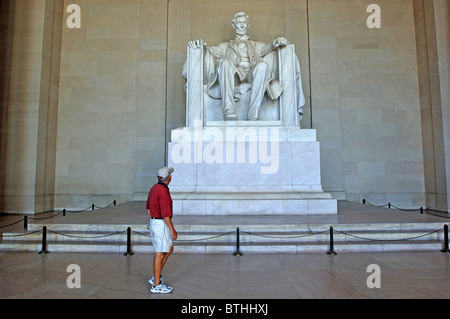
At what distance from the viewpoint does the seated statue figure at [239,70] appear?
7.18 meters

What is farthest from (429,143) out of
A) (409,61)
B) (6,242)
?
(6,242)

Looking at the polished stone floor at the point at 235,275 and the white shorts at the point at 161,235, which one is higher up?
the white shorts at the point at 161,235

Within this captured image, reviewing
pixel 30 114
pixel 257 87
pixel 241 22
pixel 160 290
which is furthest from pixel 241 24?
pixel 160 290

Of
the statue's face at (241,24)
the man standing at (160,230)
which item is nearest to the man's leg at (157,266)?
the man standing at (160,230)

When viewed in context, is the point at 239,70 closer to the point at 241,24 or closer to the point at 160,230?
the point at 241,24

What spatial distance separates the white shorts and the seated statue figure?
4341 millimetres

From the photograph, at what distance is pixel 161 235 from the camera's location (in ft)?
10.3

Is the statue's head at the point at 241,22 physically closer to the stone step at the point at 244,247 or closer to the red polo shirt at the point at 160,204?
the stone step at the point at 244,247

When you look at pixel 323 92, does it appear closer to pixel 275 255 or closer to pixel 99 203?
pixel 275 255

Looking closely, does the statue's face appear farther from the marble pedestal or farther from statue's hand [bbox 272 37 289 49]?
the marble pedestal

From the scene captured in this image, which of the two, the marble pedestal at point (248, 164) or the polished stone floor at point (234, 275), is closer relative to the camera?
the polished stone floor at point (234, 275)

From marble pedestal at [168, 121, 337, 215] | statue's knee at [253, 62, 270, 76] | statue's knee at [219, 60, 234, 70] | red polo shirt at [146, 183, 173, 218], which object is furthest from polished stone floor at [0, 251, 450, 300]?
statue's knee at [219, 60, 234, 70]

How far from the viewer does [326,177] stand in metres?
9.47
